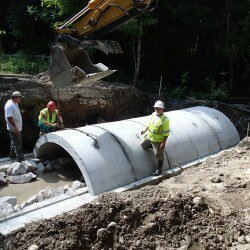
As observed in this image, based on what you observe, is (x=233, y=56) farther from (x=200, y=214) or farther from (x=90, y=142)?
(x=200, y=214)

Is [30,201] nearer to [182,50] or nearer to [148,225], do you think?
[148,225]

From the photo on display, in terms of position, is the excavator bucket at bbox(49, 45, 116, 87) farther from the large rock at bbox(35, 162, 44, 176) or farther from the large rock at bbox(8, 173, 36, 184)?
the large rock at bbox(8, 173, 36, 184)

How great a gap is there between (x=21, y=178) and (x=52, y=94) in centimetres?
472

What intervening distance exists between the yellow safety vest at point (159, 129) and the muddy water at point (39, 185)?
85.4 inches

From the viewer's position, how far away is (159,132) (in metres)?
8.46

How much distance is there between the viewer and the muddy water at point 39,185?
7.95 metres

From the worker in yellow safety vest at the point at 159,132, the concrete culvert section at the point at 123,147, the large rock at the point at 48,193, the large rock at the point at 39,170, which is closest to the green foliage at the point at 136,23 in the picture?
the concrete culvert section at the point at 123,147

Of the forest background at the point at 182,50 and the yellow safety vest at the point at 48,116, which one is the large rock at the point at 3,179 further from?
the forest background at the point at 182,50

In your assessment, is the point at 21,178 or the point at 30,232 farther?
the point at 21,178

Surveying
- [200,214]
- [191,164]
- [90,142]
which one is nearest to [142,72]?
[191,164]

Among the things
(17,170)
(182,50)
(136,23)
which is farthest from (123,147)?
(182,50)

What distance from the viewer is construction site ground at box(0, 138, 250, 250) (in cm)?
573

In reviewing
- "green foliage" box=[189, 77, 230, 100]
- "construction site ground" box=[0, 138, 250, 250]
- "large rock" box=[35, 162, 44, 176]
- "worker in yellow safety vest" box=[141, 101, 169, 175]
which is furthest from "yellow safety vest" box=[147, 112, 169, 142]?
"green foliage" box=[189, 77, 230, 100]

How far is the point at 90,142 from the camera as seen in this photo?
8266 mm
